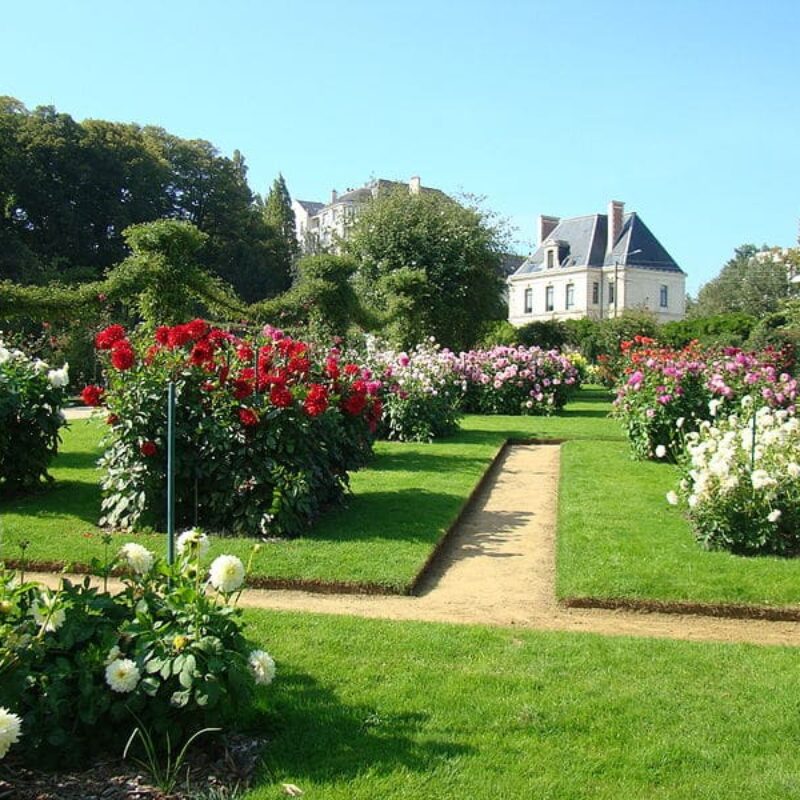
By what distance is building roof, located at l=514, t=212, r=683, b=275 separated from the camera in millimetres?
58688

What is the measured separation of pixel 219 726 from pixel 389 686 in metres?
1.02

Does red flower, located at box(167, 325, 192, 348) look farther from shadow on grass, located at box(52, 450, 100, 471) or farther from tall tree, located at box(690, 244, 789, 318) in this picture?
tall tree, located at box(690, 244, 789, 318)

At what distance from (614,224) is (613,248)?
1873 millimetres

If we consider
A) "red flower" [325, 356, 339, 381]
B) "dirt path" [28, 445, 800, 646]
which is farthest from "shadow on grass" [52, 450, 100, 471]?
"dirt path" [28, 445, 800, 646]

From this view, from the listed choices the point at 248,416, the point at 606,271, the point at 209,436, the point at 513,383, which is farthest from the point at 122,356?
the point at 606,271

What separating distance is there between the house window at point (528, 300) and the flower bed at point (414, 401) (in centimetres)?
5018

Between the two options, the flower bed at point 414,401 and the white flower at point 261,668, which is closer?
the white flower at point 261,668

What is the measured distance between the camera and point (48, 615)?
9.95 feet

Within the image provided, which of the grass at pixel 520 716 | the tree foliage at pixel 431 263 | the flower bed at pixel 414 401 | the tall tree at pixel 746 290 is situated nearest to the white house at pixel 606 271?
the tall tree at pixel 746 290

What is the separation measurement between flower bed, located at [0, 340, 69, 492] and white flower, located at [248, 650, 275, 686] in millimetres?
5837

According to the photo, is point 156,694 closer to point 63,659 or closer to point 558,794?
point 63,659

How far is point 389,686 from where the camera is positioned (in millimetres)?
3945

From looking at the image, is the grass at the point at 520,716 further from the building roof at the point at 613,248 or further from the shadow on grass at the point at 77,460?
the building roof at the point at 613,248

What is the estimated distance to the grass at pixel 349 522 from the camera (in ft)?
19.9
